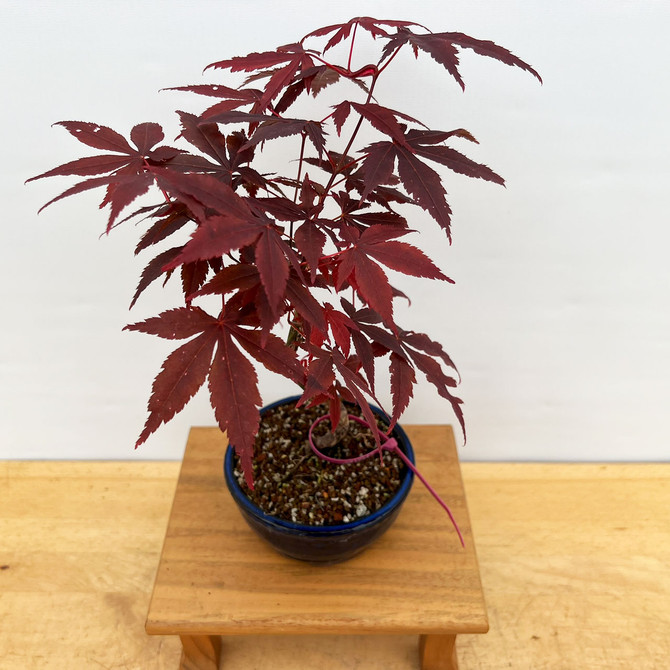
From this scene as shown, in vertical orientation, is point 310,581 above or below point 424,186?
below

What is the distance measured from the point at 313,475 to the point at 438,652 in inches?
12.7

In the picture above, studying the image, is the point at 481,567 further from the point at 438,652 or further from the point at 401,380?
the point at 401,380

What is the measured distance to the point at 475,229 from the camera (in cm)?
101

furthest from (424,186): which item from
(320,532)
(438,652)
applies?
(438,652)

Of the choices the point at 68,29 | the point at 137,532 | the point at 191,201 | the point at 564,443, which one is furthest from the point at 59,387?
the point at 564,443

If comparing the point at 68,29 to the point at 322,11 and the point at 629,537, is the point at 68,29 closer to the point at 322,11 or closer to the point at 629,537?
the point at 322,11

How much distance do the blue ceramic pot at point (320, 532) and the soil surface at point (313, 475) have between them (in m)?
0.02

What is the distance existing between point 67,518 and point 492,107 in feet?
3.45

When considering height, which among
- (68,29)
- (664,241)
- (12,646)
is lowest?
(12,646)

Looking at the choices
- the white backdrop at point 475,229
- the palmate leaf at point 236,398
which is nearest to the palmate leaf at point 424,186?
the palmate leaf at point 236,398

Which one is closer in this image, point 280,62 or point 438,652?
point 280,62

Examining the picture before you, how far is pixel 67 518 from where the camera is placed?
1.15 metres

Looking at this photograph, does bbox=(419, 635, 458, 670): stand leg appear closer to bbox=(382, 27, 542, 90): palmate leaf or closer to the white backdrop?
the white backdrop

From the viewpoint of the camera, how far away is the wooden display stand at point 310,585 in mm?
805
